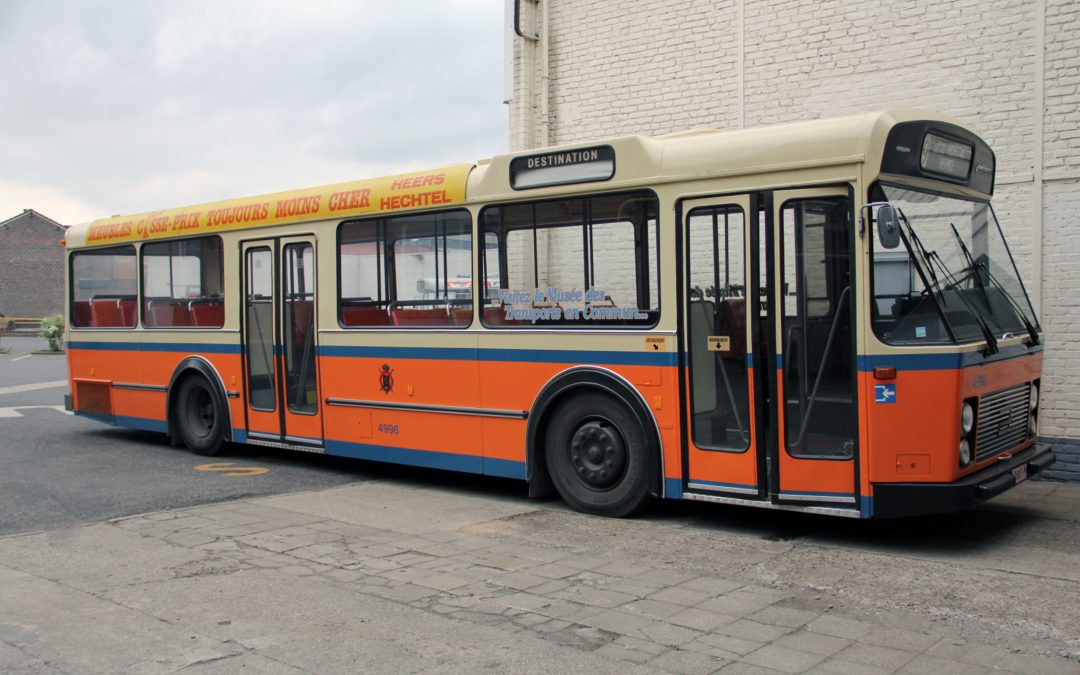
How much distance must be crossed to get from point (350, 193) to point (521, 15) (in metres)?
4.65

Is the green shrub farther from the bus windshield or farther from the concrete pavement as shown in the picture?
the bus windshield

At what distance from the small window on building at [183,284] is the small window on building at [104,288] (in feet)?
1.19

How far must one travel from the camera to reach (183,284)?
38.2 ft

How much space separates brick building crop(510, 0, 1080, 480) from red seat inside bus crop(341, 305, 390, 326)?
14.5ft

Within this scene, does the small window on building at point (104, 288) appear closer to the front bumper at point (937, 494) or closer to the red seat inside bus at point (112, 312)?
the red seat inside bus at point (112, 312)

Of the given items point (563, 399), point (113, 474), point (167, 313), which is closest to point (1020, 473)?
point (563, 399)

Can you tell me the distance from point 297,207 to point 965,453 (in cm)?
692

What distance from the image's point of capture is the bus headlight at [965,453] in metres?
6.35

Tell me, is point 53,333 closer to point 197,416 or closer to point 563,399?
point 197,416

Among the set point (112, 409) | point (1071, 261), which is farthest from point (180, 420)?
point (1071, 261)

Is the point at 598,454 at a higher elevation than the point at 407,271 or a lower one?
lower

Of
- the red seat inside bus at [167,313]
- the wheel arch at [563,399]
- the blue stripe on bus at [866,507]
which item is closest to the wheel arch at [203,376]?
the red seat inside bus at [167,313]

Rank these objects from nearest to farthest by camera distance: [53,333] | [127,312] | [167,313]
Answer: [167,313] → [127,312] → [53,333]

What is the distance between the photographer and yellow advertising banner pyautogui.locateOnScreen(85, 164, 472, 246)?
9008 millimetres
